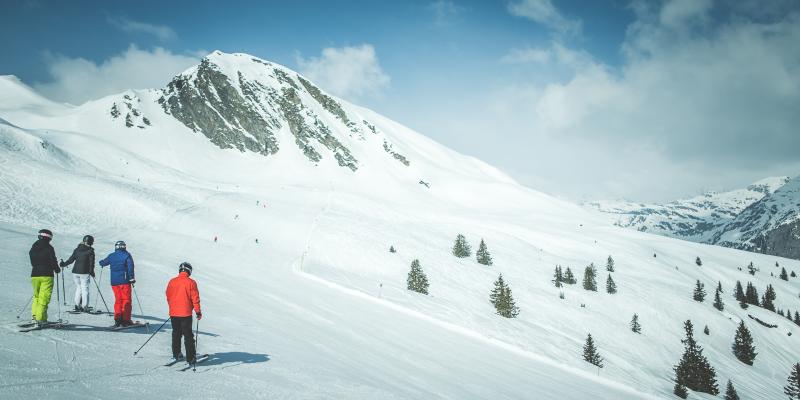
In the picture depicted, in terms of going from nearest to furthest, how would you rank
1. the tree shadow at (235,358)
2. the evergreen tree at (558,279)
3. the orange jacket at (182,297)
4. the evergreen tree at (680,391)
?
the orange jacket at (182,297), the tree shadow at (235,358), the evergreen tree at (680,391), the evergreen tree at (558,279)

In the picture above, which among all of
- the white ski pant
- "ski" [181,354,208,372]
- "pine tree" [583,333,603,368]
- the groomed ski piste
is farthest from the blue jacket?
"pine tree" [583,333,603,368]

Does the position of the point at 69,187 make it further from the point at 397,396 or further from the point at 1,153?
the point at 397,396

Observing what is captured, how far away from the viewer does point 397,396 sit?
892cm

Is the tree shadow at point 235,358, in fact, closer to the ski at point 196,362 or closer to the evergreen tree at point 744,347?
the ski at point 196,362

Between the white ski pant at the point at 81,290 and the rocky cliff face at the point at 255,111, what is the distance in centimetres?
13374

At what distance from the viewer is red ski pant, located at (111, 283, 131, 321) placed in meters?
9.73

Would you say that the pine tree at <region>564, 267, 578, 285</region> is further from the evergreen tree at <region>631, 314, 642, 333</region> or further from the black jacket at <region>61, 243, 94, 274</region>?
the black jacket at <region>61, 243, 94, 274</region>

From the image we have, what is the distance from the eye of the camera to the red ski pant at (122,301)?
9.73m

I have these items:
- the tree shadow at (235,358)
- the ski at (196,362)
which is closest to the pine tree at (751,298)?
the tree shadow at (235,358)

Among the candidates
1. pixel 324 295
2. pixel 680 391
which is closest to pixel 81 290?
pixel 324 295

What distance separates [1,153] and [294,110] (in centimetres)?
12594

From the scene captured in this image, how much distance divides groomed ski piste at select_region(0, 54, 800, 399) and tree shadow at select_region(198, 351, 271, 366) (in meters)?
0.07

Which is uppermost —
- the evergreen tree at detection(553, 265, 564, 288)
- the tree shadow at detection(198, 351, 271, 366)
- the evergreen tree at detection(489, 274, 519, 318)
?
the tree shadow at detection(198, 351, 271, 366)

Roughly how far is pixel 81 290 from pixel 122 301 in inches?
67.0
